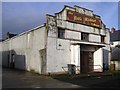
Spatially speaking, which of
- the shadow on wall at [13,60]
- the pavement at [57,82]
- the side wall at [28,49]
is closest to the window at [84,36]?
the side wall at [28,49]

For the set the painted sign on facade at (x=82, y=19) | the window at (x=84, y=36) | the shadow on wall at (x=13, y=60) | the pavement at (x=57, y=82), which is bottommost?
the pavement at (x=57, y=82)

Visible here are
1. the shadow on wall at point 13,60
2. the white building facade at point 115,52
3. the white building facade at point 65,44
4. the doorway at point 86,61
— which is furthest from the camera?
the white building facade at point 115,52

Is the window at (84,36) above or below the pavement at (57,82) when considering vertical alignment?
above

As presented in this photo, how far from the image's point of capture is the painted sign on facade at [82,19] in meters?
22.3

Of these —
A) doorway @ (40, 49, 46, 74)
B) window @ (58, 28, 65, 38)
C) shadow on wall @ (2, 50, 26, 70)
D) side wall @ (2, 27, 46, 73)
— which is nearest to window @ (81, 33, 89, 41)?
window @ (58, 28, 65, 38)

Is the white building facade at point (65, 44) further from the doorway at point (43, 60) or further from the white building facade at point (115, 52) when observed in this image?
the white building facade at point (115, 52)

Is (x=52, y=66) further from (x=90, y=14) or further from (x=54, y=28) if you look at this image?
(x=90, y=14)

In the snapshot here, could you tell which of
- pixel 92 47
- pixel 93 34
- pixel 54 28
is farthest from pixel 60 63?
pixel 93 34

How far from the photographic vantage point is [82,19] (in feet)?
77.6

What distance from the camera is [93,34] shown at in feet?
83.4

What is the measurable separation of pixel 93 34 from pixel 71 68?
7.36 m

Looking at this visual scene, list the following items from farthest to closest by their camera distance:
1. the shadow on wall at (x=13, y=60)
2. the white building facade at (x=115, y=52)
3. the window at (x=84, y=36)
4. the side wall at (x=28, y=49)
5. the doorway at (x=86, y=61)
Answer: the white building facade at (x=115, y=52)
the shadow on wall at (x=13, y=60)
the window at (x=84, y=36)
the doorway at (x=86, y=61)
the side wall at (x=28, y=49)

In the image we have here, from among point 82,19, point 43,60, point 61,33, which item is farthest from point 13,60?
point 82,19

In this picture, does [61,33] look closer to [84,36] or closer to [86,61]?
[84,36]
